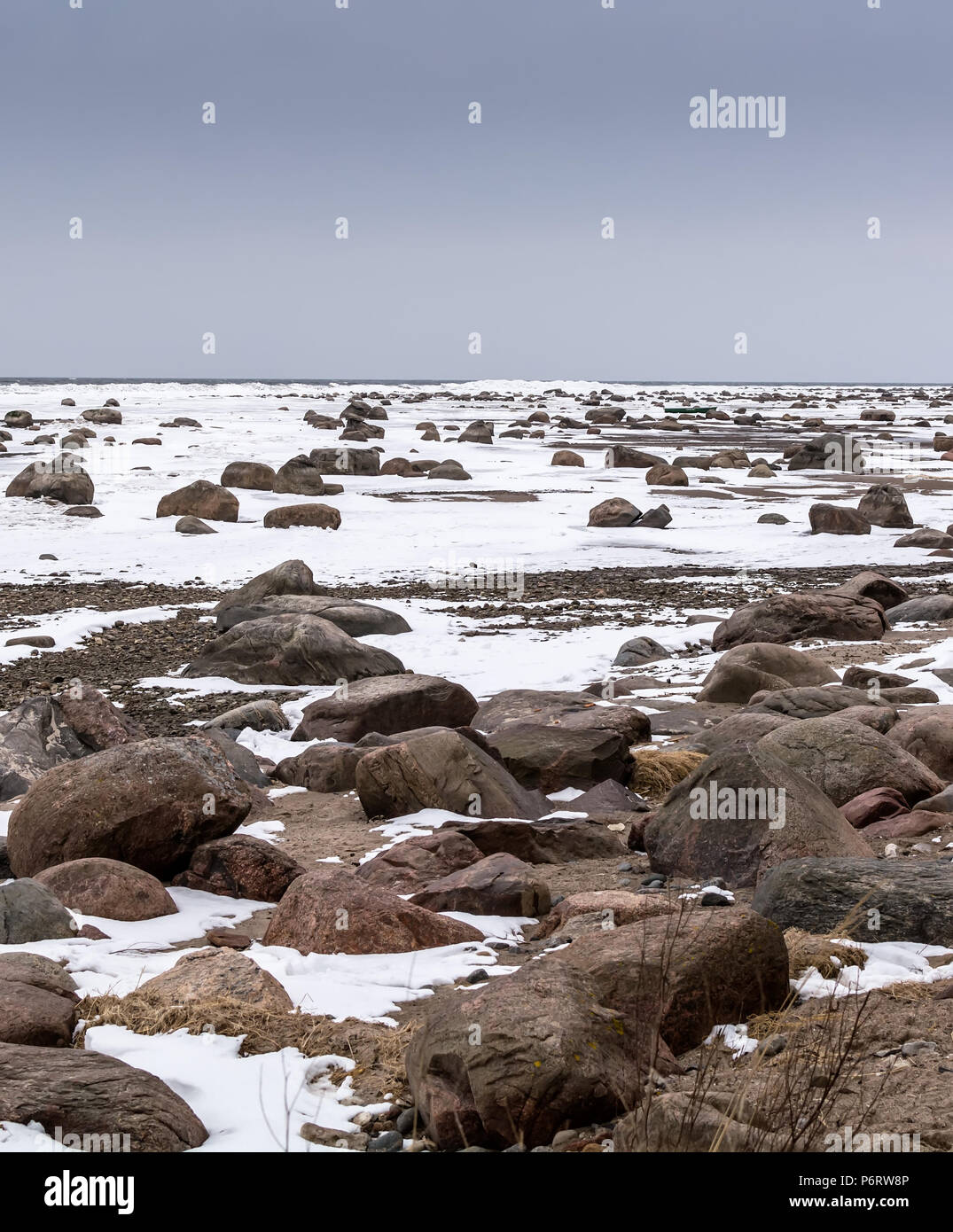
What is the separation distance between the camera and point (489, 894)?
6.31m

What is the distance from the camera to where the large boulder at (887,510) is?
2392 cm

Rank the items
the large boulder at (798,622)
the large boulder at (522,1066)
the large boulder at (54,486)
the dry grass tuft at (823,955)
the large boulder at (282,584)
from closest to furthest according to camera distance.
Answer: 1. the large boulder at (522,1066)
2. the dry grass tuft at (823,955)
3. the large boulder at (798,622)
4. the large boulder at (282,584)
5. the large boulder at (54,486)

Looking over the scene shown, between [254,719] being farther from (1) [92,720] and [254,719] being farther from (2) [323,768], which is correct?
(2) [323,768]

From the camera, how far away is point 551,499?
1105 inches

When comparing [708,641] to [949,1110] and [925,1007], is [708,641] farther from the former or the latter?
[949,1110]

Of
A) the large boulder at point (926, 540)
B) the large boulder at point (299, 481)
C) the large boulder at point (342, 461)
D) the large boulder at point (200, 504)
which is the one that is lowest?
the large boulder at point (926, 540)

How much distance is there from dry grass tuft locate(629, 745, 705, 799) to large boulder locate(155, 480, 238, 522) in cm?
1642

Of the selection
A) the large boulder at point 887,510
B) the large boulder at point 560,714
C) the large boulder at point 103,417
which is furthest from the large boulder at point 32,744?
the large boulder at point 103,417

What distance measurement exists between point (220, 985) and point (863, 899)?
276cm

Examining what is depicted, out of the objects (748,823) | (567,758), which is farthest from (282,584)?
(748,823)

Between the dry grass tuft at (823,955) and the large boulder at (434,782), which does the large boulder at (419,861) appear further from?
the dry grass tuft at (823,955)

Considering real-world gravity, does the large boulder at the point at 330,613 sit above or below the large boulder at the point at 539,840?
above

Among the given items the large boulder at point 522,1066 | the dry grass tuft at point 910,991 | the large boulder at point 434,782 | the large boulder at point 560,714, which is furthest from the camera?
the large boulder at point 560,714

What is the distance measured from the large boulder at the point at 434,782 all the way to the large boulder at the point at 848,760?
1.83m
